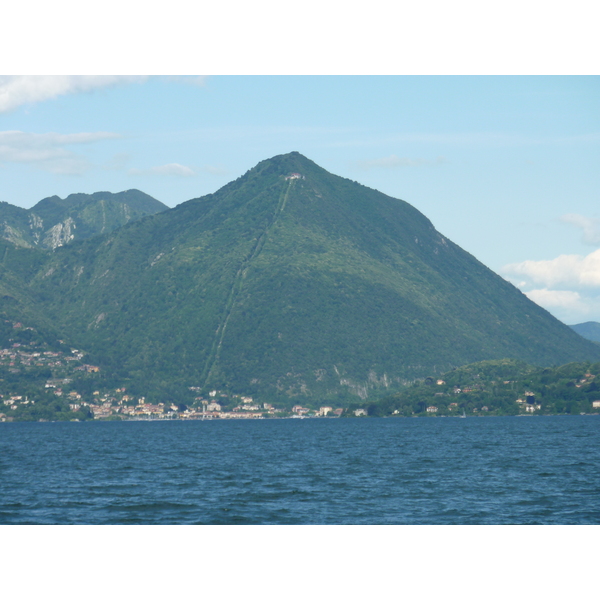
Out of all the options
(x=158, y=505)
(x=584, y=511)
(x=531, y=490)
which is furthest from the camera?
(x=531, y=490)

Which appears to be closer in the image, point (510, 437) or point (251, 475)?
point (251, 475)

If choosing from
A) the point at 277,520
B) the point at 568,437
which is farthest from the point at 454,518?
the point at 568,437

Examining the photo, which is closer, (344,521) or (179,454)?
(344,521)

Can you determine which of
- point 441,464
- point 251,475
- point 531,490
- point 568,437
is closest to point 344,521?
point 531,490

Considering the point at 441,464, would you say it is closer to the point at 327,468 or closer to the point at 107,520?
Result: the point at 327,468

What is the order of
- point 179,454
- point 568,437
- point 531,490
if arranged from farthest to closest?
point 568,437, point 179,454, point 531,490

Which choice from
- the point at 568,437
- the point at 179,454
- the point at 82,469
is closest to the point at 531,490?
the point at 82,469

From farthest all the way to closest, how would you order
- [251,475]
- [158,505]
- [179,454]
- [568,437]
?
[568,437] < [179,454] < [251,475] < [158,505]

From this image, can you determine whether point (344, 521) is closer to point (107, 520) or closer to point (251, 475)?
point (107, 520)

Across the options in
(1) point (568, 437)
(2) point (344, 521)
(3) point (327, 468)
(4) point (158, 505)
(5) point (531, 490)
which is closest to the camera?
(2) point (344, 521)
